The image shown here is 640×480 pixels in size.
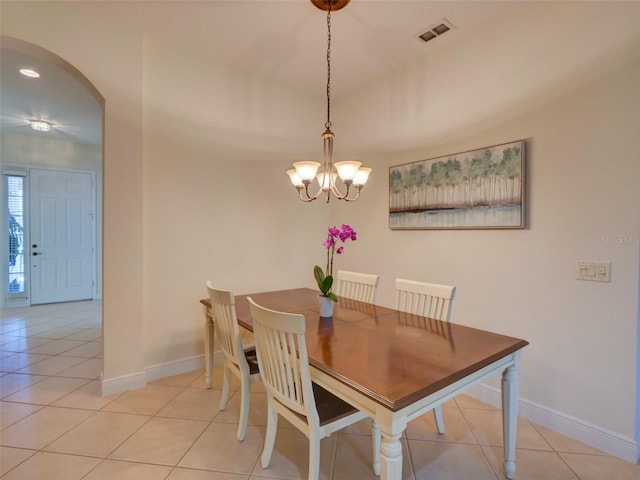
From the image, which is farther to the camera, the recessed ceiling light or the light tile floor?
the recessed ceiling light

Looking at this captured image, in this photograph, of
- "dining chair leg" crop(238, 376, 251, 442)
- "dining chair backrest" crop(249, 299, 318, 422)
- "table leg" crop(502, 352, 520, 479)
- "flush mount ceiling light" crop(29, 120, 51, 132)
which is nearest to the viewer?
"dining chair backrest" crop(249, 299, 318, 422)

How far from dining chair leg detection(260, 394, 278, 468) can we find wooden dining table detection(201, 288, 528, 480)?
1.38 ft

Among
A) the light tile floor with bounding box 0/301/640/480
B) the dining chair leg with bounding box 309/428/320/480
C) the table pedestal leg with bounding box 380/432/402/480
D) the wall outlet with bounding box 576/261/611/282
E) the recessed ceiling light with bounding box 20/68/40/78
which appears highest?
the recessed ceiling light with bounding box 20/68/40/78

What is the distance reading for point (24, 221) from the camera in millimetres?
4902

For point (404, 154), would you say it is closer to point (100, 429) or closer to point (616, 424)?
point (616, 424)

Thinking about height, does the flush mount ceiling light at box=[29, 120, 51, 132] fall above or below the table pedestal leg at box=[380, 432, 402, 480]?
above

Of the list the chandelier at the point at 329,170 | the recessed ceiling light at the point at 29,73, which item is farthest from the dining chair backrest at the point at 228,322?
the recessed ceiling light at the point at 29,73

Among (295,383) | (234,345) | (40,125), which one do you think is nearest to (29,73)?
(40,125)

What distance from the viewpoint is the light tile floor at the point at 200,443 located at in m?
1.62

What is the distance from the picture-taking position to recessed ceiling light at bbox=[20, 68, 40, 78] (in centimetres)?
295

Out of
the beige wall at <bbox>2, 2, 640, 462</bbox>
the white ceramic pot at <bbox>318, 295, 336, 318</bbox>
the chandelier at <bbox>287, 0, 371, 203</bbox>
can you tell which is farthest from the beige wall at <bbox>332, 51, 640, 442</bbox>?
the white ceramic pot at <bbox>318, 295, 336, 318</bbox>

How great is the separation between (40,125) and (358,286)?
5027 mm

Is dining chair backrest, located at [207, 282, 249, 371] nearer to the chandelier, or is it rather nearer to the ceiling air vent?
the chandelier

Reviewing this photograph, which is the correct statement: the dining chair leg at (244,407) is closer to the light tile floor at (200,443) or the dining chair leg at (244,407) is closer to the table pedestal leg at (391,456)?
the light tile floor at (200,443)
